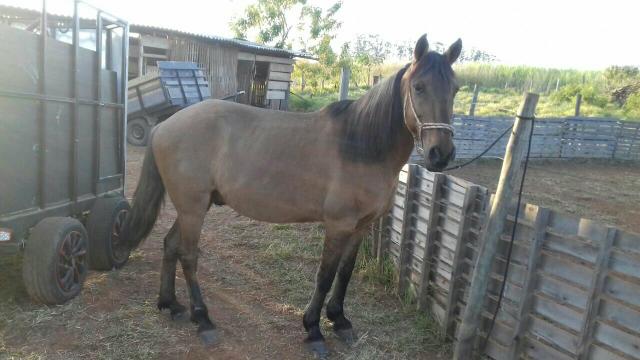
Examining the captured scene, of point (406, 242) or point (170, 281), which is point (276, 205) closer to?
point (170, 281)

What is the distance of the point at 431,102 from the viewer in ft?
9.48

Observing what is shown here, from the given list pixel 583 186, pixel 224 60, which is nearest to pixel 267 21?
pixel 224 60

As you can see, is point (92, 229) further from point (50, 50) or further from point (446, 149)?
point (446, 149)

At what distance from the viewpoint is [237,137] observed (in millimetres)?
3678

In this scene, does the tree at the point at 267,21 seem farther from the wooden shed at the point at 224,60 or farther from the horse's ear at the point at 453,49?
the horse's ear at the point at 453,49

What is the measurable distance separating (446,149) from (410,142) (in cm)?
53

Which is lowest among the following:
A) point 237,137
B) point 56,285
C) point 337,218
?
point 56,285

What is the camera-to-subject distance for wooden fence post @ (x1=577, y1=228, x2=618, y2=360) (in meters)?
2.47

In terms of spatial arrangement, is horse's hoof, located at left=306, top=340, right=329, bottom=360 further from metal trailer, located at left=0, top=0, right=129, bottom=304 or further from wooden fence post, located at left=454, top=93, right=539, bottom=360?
metal trailer, located at left=0, top=0, right=129, bottom=304

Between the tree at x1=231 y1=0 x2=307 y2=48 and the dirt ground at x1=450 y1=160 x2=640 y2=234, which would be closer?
the dirt ground at x1=450 y1=160 x2=640 y2=234

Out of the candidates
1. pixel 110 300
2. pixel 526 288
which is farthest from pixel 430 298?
pixel 110 300

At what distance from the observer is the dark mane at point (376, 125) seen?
324 cm

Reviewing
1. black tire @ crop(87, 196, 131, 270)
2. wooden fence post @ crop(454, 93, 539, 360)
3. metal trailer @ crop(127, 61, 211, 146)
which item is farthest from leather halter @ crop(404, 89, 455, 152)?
metal trailer @ crop(127, 61, 211, 146)

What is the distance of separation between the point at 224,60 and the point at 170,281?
500 inches
